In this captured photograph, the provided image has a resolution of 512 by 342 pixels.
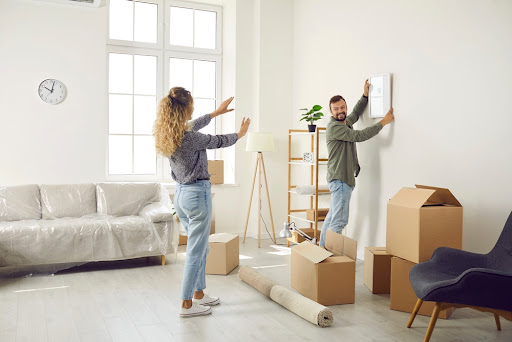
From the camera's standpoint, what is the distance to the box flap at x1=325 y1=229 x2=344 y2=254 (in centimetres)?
371

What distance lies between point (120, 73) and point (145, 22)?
28.5 inches

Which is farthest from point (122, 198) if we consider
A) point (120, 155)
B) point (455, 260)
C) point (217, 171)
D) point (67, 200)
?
point (455, 260)

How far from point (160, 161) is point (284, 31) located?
2263 millimetres

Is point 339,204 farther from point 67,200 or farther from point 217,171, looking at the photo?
point 67,200

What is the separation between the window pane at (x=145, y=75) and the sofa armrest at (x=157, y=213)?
1.88m

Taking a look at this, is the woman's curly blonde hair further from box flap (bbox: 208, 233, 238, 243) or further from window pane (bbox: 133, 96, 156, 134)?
window pane (bbox: 133, 96, 156, 134)

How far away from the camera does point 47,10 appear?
17.6ft

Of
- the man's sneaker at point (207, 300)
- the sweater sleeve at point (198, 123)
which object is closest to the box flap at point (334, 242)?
the man's sneaker at point (207, 300)

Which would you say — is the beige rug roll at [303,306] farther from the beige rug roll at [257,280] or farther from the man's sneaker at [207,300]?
the man's sneaker at [207,300]

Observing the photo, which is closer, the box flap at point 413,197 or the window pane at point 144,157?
the box flap at point 413,197

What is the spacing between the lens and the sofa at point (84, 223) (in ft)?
13.6

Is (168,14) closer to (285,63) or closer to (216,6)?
(216,6)

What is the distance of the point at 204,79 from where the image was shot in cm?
644

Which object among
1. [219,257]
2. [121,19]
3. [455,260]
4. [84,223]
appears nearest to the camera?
[455,260]
